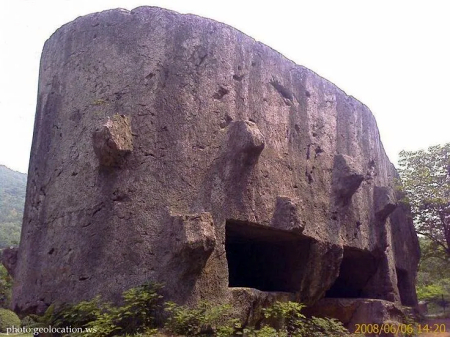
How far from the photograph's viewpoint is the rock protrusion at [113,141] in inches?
256

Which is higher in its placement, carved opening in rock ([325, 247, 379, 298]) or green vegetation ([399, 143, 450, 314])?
green vegetation ([399, 143, 450, 314])

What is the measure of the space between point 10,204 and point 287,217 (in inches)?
1979

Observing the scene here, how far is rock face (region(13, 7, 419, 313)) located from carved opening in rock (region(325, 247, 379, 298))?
1.05 meters

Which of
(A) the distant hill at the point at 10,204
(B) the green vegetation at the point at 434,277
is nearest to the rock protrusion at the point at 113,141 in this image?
(B) the green vegetation at the point at 434,277

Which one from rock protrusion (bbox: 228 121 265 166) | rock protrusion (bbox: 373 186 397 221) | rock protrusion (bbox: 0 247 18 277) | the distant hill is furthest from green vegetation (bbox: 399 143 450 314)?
the distant hill

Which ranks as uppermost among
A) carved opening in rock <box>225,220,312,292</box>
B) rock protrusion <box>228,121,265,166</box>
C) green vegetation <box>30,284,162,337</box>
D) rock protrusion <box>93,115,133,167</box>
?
rock protrusion <box>228,121,265,166</box>

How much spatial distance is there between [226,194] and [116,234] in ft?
5.36

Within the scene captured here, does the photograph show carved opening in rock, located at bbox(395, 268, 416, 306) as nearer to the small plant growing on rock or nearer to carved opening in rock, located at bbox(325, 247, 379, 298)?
carved opening in rock, located at bbox(325, 247, 379, 298)

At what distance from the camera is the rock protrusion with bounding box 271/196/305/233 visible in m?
7.50

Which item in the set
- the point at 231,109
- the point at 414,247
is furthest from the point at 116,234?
the point at 414,247

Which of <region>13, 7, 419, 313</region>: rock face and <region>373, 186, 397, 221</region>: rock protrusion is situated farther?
<region>373, 186, 397, 221</region>: rock protrusion

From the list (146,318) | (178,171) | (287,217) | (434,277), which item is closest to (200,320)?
(146,318)

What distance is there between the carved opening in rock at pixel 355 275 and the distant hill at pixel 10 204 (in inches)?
992

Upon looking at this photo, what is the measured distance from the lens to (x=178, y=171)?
6.82m
